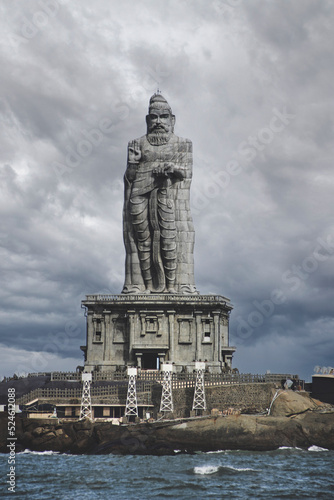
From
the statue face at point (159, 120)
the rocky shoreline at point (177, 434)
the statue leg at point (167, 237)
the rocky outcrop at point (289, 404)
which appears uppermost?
the statue face at point (159, 120)

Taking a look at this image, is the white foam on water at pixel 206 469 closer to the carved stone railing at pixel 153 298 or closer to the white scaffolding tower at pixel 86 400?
the white scaffolding tower at pixel 86 400

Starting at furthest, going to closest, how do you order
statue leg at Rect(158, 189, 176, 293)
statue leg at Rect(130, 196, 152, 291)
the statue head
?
the statue head → statue leg at Rect(130, 196, 152, 291) → statue leg at Rect(158, 189, 176, 293)

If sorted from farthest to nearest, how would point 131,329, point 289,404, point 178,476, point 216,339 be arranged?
1. point 216,339
2. point 131,329
3. point 289,404
4. point 178,476

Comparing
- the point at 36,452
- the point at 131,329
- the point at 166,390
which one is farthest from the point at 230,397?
the point at 131,329

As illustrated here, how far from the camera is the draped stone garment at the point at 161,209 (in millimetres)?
76188

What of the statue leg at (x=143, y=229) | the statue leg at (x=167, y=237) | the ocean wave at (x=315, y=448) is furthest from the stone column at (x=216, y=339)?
the ocean wave at (x=315, y=448)

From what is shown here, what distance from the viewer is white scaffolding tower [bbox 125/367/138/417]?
191 feet

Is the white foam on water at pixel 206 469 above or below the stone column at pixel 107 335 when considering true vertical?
below

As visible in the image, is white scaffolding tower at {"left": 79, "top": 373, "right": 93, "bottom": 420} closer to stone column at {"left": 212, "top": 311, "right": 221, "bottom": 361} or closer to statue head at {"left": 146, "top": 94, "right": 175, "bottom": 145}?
stone column at {"left": 212, "top": 311, "right": 221, "bottom": 361}

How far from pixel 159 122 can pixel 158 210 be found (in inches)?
322

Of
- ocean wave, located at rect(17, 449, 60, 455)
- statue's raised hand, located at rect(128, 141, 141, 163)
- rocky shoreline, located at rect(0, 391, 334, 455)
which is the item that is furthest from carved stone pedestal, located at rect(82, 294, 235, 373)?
ocean wave, located at rect(17, 449, 60, 455)

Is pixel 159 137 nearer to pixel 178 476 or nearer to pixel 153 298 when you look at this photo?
pixel 153 298

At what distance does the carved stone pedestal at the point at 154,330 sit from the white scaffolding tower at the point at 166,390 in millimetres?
12380

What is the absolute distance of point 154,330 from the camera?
72.7 m
